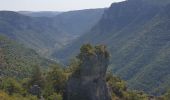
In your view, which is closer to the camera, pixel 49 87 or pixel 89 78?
pixel 89 78

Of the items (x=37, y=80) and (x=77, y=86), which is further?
(x=37, y=80)

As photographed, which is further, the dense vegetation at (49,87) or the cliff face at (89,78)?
the dense vegetation at (49,87)

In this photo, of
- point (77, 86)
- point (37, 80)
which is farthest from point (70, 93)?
A: point (37, 80)

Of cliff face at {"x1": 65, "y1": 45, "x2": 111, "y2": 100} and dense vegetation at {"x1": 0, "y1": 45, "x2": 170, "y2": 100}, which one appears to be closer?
cliff face at {"x1": 65, "y1": 45, "x2": 111, "y2": 100}

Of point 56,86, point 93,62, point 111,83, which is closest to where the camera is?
point 93,62

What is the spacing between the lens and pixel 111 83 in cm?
Result: 14850

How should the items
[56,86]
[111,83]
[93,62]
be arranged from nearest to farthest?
[93,62] < [56,86] < [111,83]

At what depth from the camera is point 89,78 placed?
122m

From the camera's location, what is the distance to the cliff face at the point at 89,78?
12156 centimetres

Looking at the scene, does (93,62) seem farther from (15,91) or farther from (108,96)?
(15,91)

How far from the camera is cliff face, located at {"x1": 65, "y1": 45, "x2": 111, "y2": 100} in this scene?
4786 inches

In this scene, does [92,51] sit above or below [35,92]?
above

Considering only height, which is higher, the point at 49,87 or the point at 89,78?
the point at 89,78

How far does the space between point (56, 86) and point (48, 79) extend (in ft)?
21.0
